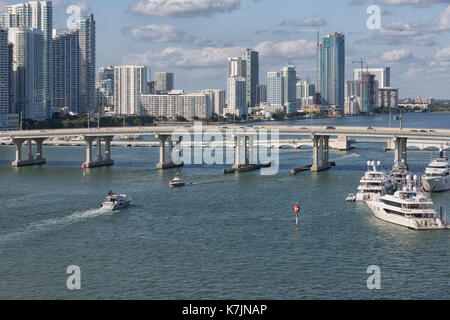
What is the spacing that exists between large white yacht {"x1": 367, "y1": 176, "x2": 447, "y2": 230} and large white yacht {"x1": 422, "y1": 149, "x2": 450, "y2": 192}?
11333 millimetres

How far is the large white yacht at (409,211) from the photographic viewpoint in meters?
38.2

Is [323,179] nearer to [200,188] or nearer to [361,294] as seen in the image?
[200,188]

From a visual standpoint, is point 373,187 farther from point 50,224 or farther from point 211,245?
point 50,224

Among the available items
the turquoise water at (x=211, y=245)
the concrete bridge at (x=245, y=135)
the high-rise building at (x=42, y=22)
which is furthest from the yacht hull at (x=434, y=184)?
the high-rise building at (x=42, y=22)

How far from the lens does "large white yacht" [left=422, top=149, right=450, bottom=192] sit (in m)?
52.3

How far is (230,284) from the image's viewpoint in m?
27.5

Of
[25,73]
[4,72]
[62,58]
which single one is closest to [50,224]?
[4,72]

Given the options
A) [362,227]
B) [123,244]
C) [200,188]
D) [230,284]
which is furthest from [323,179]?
[230,284]

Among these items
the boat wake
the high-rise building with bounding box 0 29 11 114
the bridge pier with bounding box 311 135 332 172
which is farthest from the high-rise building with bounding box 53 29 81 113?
the boat wake
